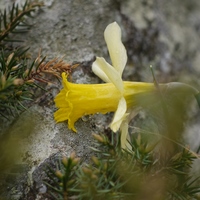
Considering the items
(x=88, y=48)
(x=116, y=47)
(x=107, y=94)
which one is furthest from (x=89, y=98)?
(x=88, y=48)

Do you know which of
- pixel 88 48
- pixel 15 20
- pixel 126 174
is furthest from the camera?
pixel 88 48

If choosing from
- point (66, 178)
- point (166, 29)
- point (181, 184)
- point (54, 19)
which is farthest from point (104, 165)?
point (166, 29)

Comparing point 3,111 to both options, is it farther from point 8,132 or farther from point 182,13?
Result: point 182,13

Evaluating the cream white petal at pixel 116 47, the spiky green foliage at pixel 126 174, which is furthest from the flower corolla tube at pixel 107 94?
the spiky green foliage at pixel 126 174

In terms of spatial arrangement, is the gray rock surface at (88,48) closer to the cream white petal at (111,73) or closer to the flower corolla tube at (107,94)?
the flower corolla tube at (107,94)

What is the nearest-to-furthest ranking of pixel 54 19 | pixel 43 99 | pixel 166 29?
pixel 43 99, pixel 54 19, pixel 166 29

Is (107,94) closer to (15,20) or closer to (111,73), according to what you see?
(111,73)
